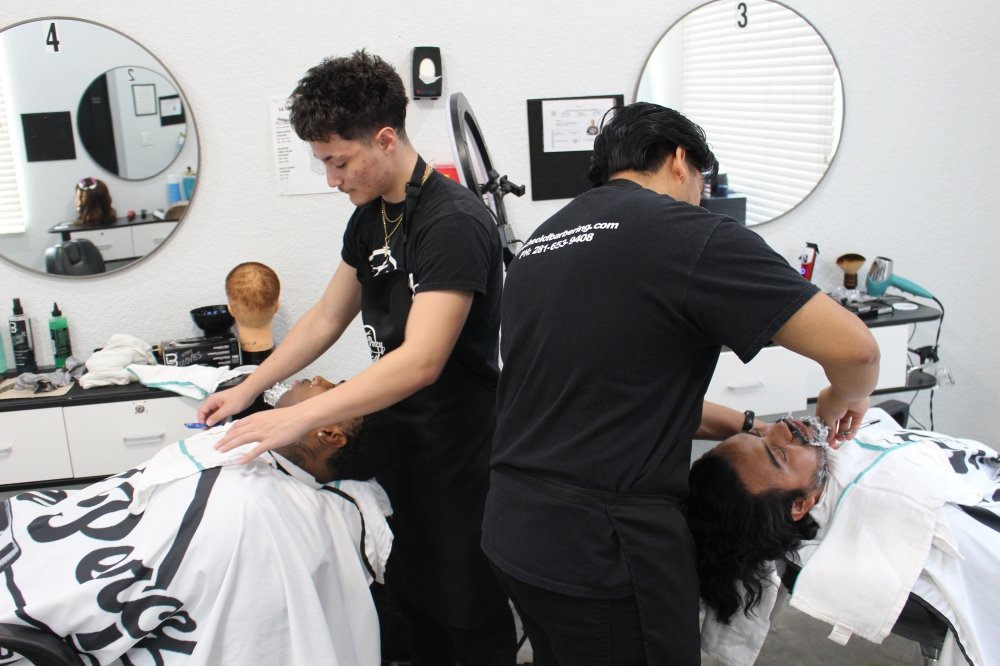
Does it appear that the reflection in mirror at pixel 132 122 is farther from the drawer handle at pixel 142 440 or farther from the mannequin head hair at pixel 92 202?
the drawer handle at pixel 142 440

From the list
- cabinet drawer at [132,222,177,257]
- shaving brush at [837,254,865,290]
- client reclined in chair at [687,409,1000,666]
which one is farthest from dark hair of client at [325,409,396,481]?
shaving brush at [837,254,865,290]

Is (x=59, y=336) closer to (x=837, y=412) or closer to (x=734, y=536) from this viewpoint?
(x=734, y=536)

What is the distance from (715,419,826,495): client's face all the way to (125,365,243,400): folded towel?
1.44 meters

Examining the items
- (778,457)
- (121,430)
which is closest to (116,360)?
(121,430)

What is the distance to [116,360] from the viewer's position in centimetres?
219

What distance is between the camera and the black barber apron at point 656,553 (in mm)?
1111

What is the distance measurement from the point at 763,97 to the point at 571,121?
77cm

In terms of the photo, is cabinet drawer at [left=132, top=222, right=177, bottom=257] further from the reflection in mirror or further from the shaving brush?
the shaving brush

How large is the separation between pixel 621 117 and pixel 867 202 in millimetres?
2078

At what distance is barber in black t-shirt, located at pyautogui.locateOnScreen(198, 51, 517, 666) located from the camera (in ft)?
4.61

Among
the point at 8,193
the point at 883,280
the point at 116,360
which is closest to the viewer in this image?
the point at 116,360

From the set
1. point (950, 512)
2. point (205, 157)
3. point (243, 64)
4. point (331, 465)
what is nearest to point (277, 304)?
point (205, 157)

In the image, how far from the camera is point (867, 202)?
2908 mm

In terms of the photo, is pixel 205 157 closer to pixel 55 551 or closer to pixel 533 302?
pixel 55 551
